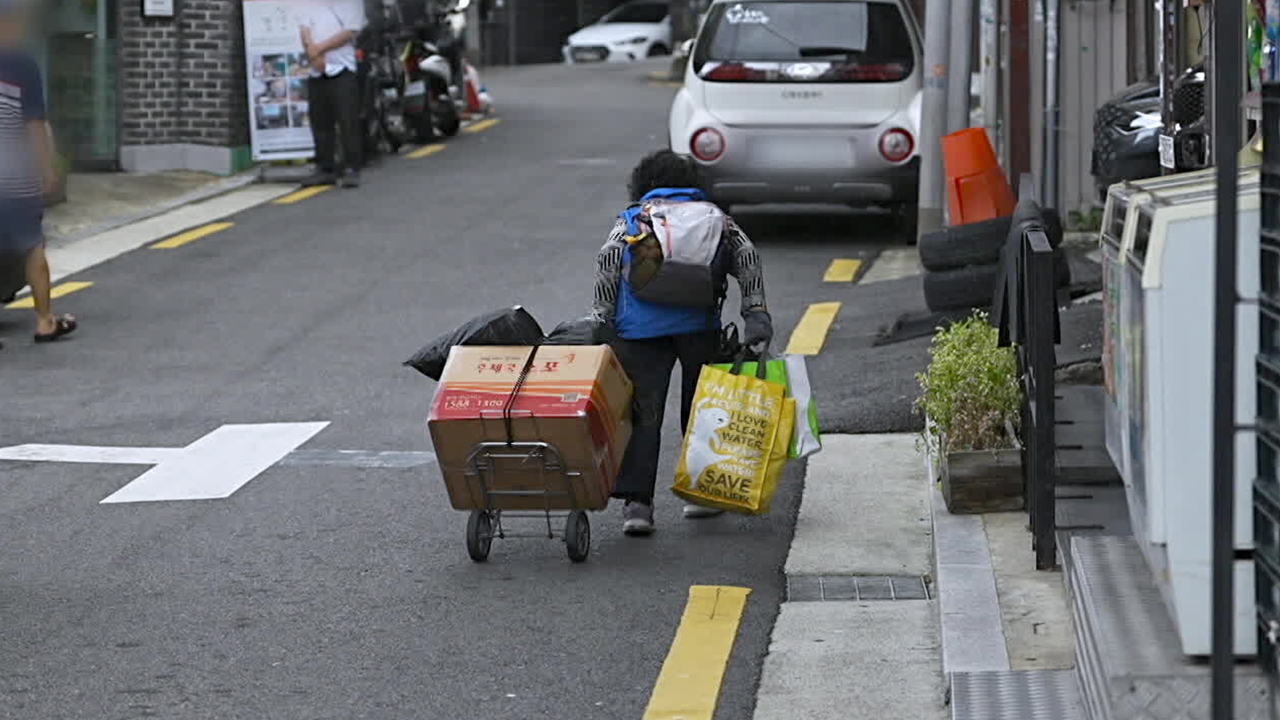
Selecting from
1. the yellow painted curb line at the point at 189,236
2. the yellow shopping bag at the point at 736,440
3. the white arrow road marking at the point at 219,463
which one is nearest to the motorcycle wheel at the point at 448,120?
the yellow painted curb line at the point at 189,236

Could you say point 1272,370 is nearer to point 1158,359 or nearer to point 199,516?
point 1158,359

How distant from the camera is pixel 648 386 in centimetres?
776

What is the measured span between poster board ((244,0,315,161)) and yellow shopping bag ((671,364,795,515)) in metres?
13.8

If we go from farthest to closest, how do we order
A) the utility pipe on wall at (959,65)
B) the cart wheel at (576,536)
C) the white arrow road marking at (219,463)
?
the utility pipe on wall at (959,65)
the white arrow road marking at (219,463)
the cart wheel at (576,536)

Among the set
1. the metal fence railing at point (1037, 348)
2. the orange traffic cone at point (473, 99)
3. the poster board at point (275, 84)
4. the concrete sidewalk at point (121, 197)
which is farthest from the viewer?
the orange traffic cone at point (473, 99)

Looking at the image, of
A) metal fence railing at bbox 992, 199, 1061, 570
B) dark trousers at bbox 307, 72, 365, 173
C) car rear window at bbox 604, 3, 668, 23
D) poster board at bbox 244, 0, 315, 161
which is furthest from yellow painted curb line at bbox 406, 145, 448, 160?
car rear window at bbox 604, 3, 668, 23

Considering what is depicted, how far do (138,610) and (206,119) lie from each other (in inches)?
589

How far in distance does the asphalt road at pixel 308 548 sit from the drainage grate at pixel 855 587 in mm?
84

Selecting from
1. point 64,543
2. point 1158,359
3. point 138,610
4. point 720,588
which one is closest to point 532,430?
point 720,588

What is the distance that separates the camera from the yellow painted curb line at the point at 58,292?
13680mm

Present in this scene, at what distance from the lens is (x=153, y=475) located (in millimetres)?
8844

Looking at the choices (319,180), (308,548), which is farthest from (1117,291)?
(319,180)

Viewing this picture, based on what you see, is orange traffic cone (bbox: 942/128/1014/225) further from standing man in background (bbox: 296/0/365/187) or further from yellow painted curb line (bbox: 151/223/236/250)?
standing man in background (bbox: 296/0/365/187)

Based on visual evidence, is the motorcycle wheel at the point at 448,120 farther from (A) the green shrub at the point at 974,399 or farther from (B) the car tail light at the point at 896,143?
(A) the green shrub at the point at 974,399
